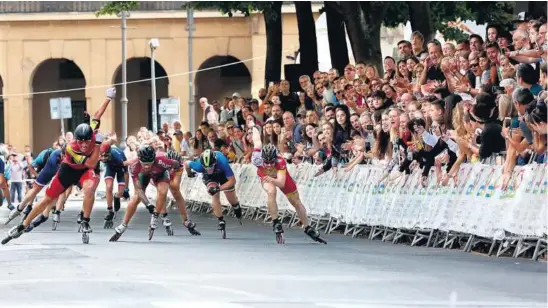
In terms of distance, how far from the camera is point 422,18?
33281mm

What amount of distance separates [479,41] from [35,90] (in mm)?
52611

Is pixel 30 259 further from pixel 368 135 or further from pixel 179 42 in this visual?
pixel 179 42

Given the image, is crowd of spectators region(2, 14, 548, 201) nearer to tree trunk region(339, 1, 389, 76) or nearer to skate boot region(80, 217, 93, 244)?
tree trunk region(339, 1, 389, 76)

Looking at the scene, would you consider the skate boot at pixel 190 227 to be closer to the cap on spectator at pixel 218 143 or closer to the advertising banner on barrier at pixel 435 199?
the advertising banner on barrier at pixel 435 199

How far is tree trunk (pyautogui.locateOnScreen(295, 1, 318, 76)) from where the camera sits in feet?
129

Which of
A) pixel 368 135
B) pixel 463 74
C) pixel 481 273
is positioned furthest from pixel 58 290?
pixel 368 135

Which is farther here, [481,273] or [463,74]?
[463,74]

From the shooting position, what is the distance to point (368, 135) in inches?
1032

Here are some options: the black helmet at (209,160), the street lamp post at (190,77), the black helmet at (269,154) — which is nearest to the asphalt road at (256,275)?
the black helmet at (269,154)

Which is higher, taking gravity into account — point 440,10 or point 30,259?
point 440,10

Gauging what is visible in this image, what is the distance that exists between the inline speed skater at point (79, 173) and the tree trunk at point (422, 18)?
33.6 ft

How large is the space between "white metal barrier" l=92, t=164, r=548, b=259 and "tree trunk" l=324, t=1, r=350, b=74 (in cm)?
804

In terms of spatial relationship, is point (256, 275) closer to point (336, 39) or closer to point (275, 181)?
point (275, 181)

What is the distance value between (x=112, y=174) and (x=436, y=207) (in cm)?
976
